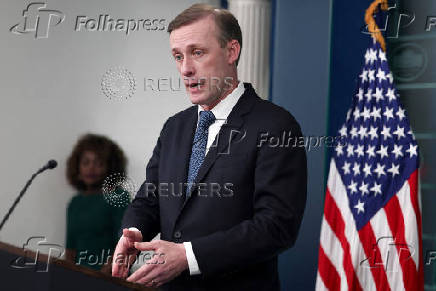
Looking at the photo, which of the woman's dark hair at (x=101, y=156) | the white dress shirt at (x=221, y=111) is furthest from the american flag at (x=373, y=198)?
the woman's dark hair at (x=101, y=156)

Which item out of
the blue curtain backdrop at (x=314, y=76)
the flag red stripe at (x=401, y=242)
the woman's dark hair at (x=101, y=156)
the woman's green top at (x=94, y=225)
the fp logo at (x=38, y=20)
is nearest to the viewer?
the flag red stripe at (x=401, y=242)

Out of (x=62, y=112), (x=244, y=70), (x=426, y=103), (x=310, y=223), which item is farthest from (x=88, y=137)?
(x=426, y=103)

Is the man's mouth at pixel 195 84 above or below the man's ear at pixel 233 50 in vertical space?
below

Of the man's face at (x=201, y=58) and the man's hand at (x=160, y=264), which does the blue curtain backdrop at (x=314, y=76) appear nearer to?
the man's face at (x=201, y=58)

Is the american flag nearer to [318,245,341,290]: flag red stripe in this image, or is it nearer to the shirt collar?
[318,245,341,290]: flag red stripe

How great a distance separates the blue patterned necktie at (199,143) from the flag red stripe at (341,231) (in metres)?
1.32

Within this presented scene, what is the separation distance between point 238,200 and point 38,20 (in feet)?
11.3

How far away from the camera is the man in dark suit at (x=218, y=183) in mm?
1492

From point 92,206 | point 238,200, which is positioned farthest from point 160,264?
point 92,206

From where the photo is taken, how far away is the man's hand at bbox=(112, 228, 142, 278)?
59.4 inches

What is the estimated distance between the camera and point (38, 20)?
453 centimetres

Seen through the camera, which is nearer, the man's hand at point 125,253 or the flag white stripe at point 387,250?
the man's hand at point 125,253

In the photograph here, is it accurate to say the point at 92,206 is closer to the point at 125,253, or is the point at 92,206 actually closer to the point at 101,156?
the point at 101,156

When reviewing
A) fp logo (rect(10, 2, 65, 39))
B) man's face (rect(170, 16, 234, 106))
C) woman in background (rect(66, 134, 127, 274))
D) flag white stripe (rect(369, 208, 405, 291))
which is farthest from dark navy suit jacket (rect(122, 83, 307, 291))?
fp logo (rect(10, 2, 65, 39))
